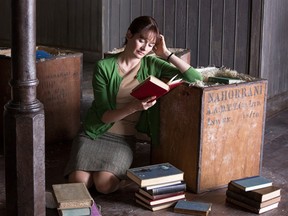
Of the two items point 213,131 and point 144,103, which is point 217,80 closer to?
point 213,131

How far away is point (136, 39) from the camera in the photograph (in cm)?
340

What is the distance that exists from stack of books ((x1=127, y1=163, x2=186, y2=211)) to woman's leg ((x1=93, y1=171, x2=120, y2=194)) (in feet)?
0.41

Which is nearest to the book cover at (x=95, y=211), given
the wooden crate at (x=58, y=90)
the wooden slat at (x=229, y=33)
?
the wooden crate at (x=58, y=90)

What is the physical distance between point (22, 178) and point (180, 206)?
909mm

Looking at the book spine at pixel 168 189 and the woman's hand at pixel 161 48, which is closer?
the book spine at pixel 168 189

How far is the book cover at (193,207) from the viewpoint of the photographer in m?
3.17

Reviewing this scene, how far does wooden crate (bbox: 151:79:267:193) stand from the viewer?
3.37 metres

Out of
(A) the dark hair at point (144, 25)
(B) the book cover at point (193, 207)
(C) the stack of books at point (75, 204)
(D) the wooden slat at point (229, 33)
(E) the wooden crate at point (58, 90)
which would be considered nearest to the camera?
(C) the stack of books at point (75, 204)

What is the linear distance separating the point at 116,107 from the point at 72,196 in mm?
692

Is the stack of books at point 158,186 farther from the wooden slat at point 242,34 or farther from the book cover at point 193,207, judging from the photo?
the wooden slat at point 242,34

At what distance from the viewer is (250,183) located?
10.8ft

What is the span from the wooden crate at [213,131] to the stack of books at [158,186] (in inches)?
6.8

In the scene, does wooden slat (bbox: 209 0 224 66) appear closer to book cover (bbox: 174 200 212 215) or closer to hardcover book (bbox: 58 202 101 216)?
book cover (bbox: 174 200 212 215)

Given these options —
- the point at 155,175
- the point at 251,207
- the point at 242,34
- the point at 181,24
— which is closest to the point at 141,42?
the point at 155,175
